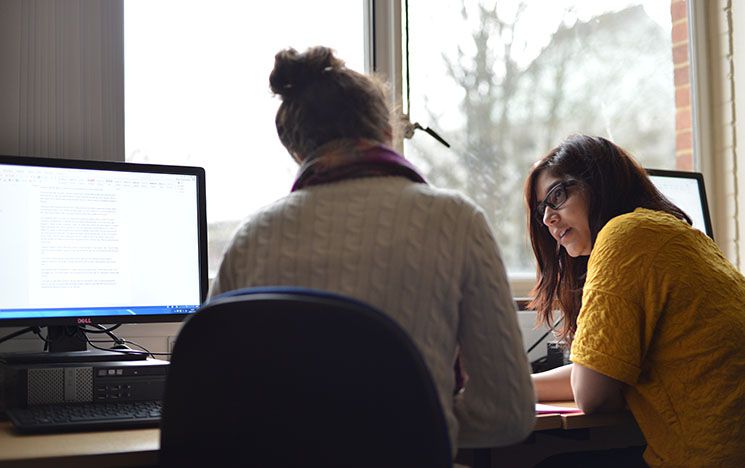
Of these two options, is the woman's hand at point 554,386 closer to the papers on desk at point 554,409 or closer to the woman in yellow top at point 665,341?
the papers on desk at point 554,409

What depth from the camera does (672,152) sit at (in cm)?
324

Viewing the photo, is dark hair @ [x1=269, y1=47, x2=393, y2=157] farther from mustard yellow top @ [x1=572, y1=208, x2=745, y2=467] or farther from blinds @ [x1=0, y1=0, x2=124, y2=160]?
blinds @ [x1=0, y1=0, x2=124, y2=160]

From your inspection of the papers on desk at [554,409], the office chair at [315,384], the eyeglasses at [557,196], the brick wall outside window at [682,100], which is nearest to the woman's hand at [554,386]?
the papers on desk at [554,409]

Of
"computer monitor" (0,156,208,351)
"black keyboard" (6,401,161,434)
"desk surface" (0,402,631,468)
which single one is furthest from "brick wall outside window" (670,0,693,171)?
"desk surface" (0,402,631,468)

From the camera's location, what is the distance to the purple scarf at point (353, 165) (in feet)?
4.22

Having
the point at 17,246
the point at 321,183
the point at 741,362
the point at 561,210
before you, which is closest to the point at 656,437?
the point at 741,362

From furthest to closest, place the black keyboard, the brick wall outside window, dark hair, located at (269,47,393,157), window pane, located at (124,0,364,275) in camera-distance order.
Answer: the brick wall outside window → window pane, located at (124,0,364,275) → the black keyboard → dark hair, located at (269,47,393,157)

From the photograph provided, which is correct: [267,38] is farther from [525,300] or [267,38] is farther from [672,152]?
[672,152]

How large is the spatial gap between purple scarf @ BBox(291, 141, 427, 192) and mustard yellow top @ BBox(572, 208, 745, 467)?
0.64 metres

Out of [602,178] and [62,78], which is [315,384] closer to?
[602,178]

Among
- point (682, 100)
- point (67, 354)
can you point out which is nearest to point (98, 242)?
point (67, 354)

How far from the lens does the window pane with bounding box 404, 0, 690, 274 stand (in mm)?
2799

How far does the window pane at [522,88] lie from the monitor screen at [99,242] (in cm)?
89

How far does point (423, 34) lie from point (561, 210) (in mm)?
909
